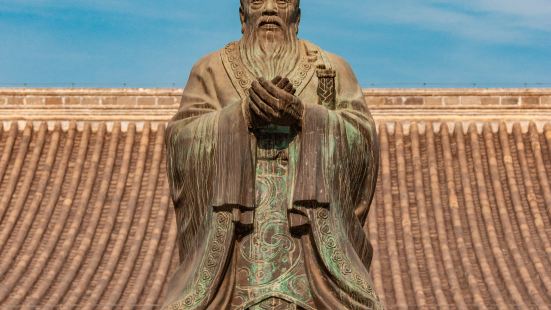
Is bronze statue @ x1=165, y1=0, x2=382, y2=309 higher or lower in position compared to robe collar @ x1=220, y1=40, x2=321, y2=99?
lower

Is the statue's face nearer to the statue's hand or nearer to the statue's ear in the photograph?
the statue's ear

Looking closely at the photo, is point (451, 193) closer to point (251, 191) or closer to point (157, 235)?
point (157, 235)

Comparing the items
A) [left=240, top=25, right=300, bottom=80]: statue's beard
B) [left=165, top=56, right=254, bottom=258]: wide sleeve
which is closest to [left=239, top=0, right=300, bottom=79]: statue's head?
[left=240, top=25, right=300, bottom=80]: statue's beard

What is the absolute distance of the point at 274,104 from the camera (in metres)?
9.66

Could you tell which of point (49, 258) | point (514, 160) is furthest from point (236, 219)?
point (514, 160)

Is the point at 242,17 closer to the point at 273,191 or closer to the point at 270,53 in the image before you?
the point at 270,53

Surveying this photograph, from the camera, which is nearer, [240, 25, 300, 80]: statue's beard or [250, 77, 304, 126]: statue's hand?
[250, 77, 304, 126]: statue's hand

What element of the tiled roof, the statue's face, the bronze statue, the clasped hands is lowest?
the bronze statue

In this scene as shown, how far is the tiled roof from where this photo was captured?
76.8 ft

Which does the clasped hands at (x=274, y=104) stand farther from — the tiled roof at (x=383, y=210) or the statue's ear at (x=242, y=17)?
the tiled roof at (x=383, y=210)

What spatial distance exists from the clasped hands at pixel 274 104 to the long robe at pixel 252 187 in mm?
58

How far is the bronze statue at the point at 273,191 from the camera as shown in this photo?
9.62 meters

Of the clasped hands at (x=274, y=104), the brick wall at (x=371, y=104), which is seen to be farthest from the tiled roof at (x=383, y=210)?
the clasped hands at (x=274, y=104)

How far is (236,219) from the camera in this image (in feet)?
31.8
